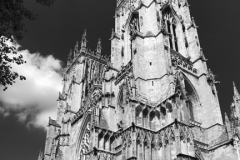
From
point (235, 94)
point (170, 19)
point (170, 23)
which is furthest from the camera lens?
point (170, 19)

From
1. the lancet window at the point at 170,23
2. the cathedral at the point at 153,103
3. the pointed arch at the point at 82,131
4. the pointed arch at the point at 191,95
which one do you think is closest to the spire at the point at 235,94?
the cathedral at the point at 153,103

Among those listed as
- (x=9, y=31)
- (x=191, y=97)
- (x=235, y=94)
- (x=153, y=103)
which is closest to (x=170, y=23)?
(x=191, y=97)

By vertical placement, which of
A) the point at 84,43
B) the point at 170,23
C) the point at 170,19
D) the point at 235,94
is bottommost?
the point at 235,94

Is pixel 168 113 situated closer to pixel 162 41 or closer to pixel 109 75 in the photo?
pixel 162 41

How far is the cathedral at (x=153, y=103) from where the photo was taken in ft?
56.0

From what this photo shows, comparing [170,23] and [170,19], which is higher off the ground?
[170,19]

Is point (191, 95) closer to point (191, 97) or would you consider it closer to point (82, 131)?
point (191, 97)

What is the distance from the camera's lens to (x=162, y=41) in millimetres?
21734

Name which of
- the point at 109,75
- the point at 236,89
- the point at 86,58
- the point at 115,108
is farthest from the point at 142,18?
the point at 86,58

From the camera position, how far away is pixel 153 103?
1898 cm

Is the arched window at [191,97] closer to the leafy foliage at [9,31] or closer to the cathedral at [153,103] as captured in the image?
the cathedral at [153,103]

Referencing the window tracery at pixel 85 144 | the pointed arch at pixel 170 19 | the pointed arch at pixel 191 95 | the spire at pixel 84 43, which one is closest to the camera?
the pointed arch at pixel 191 95

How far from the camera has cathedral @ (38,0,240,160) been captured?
56.0 ft

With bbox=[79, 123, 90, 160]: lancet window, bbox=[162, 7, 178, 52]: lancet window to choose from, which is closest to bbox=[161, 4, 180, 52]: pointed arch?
bbox=[162, 7, 178, 52]: lancet window
